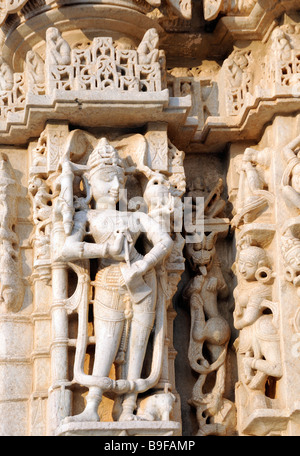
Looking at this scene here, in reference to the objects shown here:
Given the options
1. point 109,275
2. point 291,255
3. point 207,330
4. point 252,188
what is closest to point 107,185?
point 109,275

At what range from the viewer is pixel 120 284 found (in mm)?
9023

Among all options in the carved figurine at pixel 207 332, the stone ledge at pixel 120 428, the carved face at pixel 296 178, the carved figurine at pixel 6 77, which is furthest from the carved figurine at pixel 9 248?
the carved face at pixel 296 178

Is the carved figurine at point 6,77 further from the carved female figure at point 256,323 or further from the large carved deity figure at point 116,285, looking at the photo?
the carved female figure at point 256,323

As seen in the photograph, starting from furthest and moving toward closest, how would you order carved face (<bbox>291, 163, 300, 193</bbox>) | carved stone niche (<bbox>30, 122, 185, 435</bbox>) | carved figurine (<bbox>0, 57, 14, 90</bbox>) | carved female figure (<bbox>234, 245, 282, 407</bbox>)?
carved figurine (<bbox>0, 57, 14, 90</bbox>)
carved face (<bbox>291, 163, 300, 193</bbox>)
carved female figure (<bbox>234, 245, 282, 407</bbox>)
carved stone niche (<bbox>30, 122, 185, 435</bbox>)

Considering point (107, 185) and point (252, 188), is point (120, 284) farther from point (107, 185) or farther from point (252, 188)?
point (252, 188)

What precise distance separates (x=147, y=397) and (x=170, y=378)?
341 millimetres

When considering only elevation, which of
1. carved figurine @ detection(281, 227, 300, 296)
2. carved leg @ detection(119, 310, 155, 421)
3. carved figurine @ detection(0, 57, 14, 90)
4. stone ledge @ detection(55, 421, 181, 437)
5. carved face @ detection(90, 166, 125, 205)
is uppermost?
carved figurine @ detection(0, 57, 14, 90)

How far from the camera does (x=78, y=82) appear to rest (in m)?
9.53

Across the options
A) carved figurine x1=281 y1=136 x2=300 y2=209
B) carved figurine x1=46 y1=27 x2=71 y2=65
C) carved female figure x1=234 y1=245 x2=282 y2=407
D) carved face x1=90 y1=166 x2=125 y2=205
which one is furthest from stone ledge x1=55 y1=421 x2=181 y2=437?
carved figurine x1=46 y1=27 x2=71 y2=65

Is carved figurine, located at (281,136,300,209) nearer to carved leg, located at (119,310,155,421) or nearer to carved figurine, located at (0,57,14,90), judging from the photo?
carved leg, located at (119,310,155,421)

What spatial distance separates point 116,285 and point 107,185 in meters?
0.81

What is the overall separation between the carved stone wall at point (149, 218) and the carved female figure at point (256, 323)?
15mm

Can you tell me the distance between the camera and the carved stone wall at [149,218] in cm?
894

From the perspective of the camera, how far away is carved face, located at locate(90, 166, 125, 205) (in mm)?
9289
